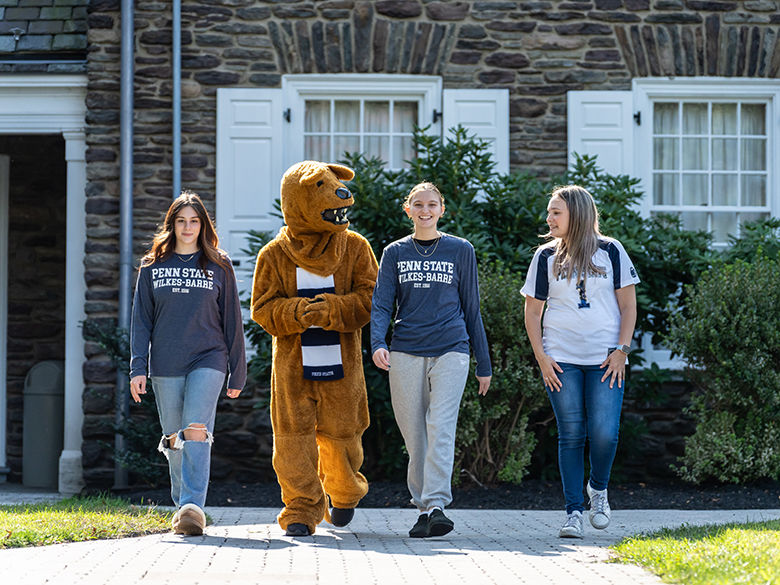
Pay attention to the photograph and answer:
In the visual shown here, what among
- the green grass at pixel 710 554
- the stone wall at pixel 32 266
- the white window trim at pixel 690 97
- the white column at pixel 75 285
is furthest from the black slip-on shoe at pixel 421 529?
the stone wall at pixel 32 266

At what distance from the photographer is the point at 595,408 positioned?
18.9 feet

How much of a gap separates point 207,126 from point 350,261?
4.36 meters

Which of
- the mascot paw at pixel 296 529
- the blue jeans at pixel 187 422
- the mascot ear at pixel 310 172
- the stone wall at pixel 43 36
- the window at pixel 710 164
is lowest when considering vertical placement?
the mascot paw at pixel 296 529

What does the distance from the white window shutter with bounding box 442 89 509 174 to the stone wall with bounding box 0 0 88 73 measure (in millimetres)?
3183

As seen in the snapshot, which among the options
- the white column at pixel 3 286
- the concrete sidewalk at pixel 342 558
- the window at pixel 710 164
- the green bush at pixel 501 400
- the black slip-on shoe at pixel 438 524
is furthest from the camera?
the white column at pixel 3 286

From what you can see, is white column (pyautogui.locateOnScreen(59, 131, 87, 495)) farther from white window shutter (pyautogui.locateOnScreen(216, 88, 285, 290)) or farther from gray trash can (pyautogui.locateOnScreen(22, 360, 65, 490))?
white window shutter (pyautogui.locateOnScreen(216, 88, 285, 290))

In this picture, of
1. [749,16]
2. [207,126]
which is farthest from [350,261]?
[749,16]

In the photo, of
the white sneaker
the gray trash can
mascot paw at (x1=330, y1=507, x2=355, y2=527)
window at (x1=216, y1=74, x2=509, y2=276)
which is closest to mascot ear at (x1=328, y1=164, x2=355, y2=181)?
mascot paw at (x1=330, y1=507, x2=355, y2=527)

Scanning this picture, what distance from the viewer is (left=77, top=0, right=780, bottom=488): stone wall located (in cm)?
983

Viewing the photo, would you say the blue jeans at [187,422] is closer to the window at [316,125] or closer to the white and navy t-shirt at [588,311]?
the white and navy t-shirt at [588,311]

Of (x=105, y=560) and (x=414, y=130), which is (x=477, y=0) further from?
(x=105, y=560)

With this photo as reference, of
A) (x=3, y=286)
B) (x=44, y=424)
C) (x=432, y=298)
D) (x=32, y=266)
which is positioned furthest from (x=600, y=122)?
(x=3, y=286)

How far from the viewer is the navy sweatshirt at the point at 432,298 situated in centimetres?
581

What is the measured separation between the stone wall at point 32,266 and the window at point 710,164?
563cm
